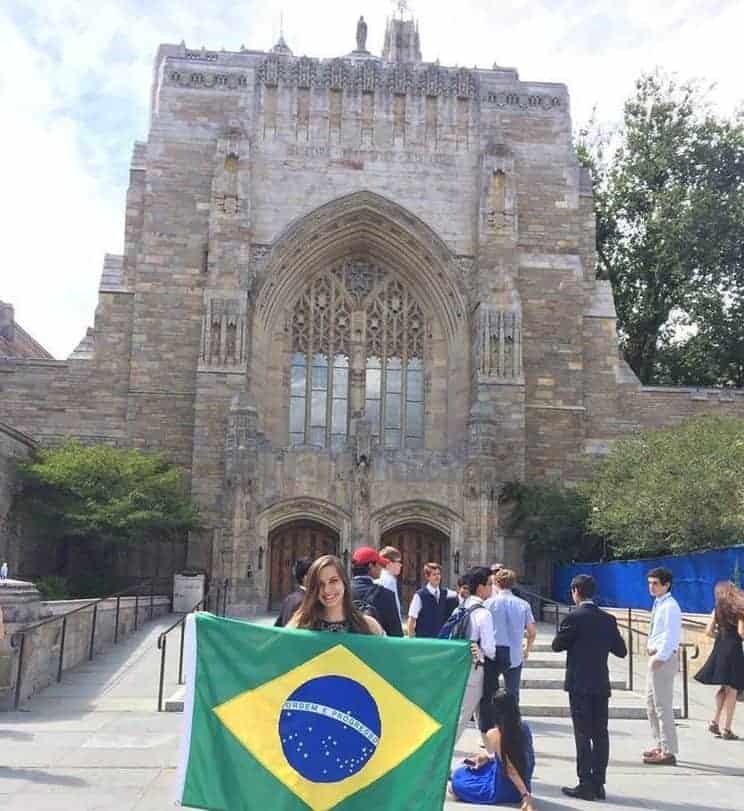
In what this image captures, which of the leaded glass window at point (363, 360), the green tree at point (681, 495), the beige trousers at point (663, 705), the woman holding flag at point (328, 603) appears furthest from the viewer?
the leaded glass window at point (363, 360)

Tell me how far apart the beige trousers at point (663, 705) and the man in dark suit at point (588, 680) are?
3.79ft

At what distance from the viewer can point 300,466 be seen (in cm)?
2355

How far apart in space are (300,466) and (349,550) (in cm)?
226

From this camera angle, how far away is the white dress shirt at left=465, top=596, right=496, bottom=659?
23.0 feet

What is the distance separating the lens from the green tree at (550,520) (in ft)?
77.0

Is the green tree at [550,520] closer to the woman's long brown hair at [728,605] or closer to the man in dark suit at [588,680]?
the woman's long brown hair at [728,605]

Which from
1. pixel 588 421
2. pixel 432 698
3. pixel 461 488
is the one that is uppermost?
pixel 588 421

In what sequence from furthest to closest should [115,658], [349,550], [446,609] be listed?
[349,550], [115,658], [446,609]

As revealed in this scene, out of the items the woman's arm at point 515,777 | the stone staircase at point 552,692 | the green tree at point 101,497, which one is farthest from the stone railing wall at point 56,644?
the woman's arm at point 515,777

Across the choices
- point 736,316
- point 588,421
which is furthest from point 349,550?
point 736,316

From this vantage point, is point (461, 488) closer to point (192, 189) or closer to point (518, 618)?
point (192, 189)

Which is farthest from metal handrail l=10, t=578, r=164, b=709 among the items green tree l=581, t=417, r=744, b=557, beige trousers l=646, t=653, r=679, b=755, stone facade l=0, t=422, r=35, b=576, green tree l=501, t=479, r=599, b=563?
green tree l=501, t=479, r=599, b=563

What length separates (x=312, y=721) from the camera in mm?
4867

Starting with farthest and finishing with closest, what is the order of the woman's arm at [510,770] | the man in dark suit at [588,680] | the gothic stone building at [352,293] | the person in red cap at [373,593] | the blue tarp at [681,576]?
the gothic stone building at [352,293], the blue tarp at [681,576], the person in red cap at [373,593], the man in dark suit at [588,680], the woman's arm at [510,770]
